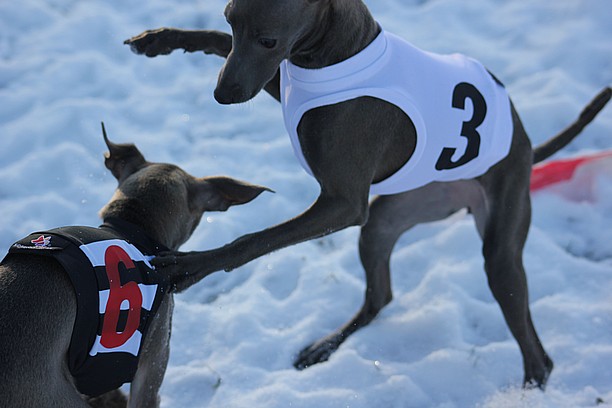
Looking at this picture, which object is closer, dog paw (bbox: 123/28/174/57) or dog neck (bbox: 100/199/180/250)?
dog neck (bbox: 100/199/180/250)

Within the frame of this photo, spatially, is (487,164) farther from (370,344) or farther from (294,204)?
(294,204)

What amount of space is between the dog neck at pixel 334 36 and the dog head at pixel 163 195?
2.00ft

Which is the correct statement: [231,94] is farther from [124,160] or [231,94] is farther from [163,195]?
[124,160]

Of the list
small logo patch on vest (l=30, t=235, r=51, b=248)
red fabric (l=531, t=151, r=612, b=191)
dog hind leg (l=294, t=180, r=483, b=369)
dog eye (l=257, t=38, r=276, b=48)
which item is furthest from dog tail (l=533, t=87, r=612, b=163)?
small logo patch on vest (l=30, t=235, r=51, b=248)

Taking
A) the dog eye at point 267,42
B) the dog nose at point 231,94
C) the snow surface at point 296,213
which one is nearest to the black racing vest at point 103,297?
the dog nose at point 231,94

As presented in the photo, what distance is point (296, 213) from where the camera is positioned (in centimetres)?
531

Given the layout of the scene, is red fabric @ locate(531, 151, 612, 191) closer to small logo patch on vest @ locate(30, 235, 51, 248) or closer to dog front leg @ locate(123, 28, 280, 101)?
dog front leg @ locate(123, 28, 280, 101)

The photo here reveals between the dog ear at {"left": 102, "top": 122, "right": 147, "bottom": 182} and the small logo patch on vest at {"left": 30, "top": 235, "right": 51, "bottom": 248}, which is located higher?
the small logo patch on vest at {"left": 30, "top": 235, "right": 51, "bottom": 248}

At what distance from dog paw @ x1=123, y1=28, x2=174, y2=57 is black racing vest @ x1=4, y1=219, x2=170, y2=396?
1131mm

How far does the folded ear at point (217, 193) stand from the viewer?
11.5 feet

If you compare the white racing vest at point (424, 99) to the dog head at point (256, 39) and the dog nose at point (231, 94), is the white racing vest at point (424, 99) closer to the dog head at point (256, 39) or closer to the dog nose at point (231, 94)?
the dog head at point (256, 39)

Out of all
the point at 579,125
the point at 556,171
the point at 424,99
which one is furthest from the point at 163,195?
the point at 556,171

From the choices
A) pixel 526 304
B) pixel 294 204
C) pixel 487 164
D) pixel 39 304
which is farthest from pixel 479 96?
pixel 39 304

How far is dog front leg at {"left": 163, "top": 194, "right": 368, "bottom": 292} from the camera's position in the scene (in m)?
3.07
